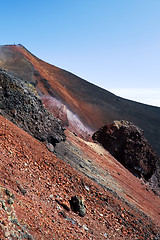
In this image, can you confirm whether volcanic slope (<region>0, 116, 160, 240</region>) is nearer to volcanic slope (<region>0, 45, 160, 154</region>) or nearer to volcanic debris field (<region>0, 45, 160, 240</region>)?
volcanic debris field (<region>0, 45, 160, 240</region>)

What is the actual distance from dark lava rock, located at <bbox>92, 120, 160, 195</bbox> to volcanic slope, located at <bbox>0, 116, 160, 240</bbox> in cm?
1113

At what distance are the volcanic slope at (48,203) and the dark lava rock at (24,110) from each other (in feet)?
4.87

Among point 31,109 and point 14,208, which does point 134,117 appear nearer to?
point 31,109

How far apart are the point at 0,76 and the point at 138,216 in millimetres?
9718

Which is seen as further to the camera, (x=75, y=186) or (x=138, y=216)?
(x=138, y=216)

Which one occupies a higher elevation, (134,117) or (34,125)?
(134,117)

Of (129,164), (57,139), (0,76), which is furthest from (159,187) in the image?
(0,76)

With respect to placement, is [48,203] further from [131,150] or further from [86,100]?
[86,100]

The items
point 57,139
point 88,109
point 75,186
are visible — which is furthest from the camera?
point 88,109

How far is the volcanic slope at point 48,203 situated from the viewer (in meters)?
5.25

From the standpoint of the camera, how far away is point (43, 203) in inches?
266

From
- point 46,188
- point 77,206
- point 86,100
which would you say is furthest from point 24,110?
point 86,100

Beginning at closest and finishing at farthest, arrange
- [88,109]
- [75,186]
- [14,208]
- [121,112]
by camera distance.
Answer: [14,208] < [75,186] < [88,109] < [121,112]

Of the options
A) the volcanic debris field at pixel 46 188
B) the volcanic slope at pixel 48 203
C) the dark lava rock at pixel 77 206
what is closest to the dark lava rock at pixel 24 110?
the volcanic debris field at pixel 46 188
